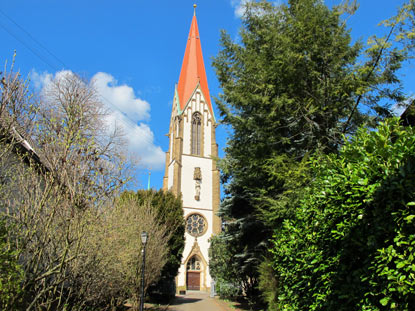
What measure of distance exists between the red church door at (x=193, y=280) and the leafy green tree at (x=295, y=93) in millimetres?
27475

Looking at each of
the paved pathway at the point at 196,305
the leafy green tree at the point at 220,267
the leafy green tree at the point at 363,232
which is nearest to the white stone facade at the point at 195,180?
the leafy green tree at the point at 220,267

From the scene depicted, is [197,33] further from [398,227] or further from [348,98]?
[398,227]

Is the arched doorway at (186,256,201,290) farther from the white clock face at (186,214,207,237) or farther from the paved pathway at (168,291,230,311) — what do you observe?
the paved pathway at (168,291,230,311)

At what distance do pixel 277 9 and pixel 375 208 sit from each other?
37.4ft

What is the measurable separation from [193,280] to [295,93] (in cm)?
3115

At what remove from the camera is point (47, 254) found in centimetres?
527

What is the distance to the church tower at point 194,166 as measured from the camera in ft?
123

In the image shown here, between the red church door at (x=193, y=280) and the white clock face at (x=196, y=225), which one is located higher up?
the white clock face at (x=196, y=225)

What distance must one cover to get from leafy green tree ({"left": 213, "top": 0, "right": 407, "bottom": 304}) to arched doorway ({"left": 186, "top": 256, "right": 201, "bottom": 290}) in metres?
26.9

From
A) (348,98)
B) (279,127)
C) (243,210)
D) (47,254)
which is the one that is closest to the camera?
(47,254)

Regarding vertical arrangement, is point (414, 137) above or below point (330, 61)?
below

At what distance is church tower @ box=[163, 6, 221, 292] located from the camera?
1479 inches

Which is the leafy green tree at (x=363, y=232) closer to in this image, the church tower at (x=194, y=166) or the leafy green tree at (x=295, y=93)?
the leafy green tree at (x=295, y=93)

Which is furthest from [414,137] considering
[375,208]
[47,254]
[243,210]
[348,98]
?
[243,210]
